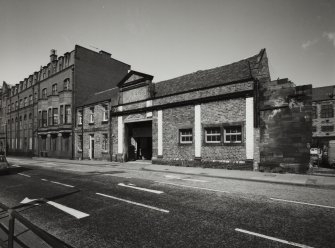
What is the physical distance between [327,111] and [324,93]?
4.46 meters

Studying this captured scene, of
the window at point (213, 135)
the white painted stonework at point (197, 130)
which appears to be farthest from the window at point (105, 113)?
the window at point (213, 135)

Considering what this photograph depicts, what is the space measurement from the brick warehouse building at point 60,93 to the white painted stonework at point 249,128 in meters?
23.3

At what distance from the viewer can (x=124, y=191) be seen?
9.01m

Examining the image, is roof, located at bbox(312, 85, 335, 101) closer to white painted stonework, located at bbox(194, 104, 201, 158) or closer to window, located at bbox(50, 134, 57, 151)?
white painted stonework, located at bbox(194, 104, 201, 158)

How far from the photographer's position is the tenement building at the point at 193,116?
15172 mm

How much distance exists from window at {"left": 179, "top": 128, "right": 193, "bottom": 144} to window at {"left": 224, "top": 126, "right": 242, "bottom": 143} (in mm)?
3129

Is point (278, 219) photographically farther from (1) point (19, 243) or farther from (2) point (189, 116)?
(2) point (189, 116)

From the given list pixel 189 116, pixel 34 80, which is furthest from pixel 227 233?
pixel 34 80

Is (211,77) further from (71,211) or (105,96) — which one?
(71,211)

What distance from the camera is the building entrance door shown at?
22.7 metres

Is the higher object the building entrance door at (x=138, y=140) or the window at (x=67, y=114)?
the window at (x=67, y=114)

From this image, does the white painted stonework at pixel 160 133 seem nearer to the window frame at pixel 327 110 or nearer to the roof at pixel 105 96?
the roof at pixel 105 96

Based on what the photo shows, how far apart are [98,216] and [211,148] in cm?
1179

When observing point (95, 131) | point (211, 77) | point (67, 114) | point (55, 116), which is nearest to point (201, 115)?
point (211, 77)
